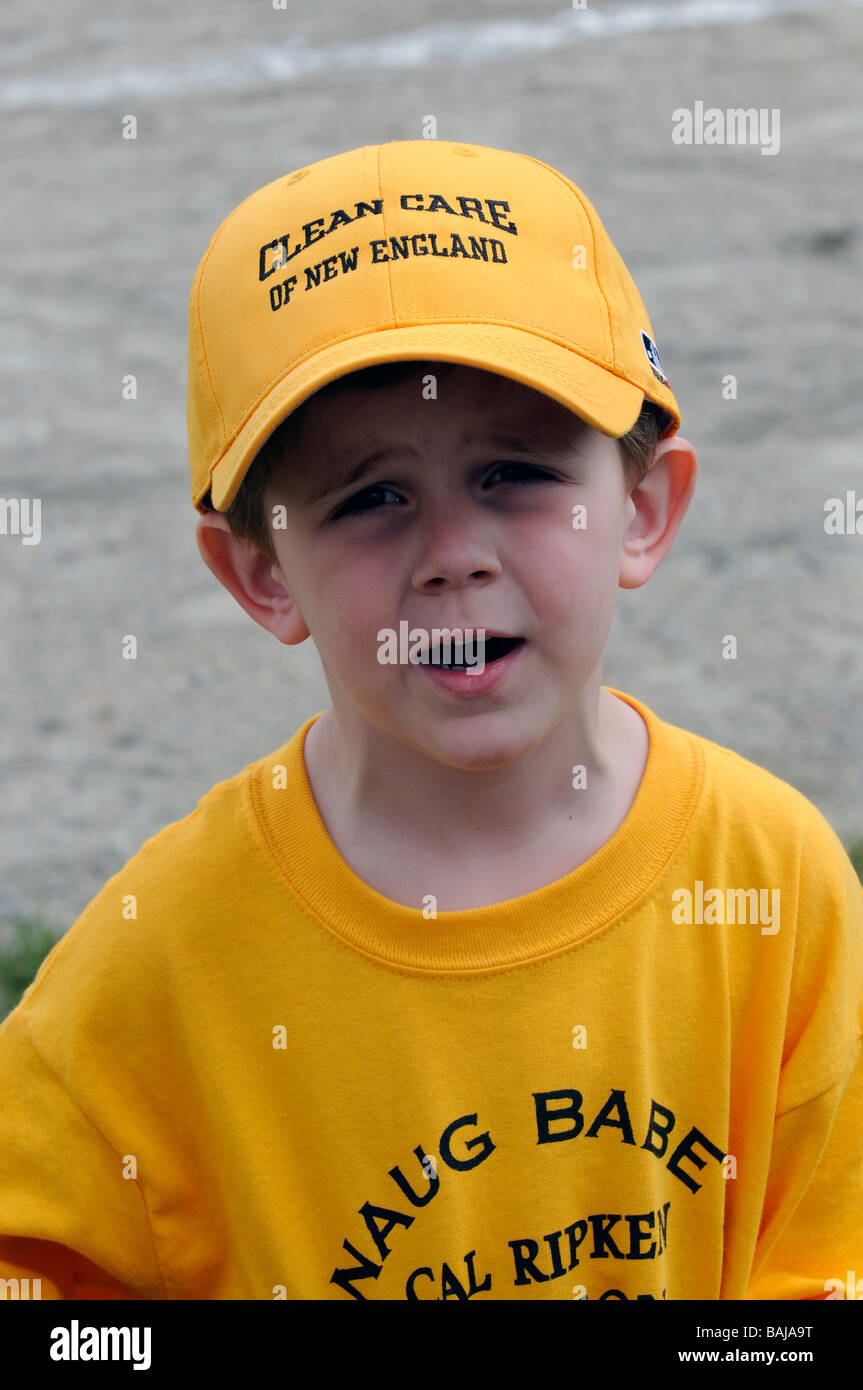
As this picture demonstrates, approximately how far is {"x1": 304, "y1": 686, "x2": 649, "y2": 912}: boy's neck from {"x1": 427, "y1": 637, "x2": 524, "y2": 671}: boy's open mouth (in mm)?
194

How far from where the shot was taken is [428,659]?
155 cm

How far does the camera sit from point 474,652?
5.07 feet

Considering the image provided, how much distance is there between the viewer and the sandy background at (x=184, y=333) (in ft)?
11.8

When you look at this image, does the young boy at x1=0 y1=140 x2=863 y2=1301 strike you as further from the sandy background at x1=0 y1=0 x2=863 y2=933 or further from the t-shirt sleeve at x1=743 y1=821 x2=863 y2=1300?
the sandy background at x1=0 y1=0 x2=863 y2=933

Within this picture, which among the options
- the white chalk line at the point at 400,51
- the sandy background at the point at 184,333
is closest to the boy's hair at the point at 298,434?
the sandy background at the point at 184,333

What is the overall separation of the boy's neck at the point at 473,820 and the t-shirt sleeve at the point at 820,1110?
266 millimetres

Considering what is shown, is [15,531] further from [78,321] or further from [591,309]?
[591,309]

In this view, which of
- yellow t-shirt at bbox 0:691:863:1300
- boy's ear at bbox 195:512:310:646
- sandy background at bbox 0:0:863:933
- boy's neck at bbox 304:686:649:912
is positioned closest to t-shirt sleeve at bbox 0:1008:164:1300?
yellow t-shirt at bbox 0:691:863:1300

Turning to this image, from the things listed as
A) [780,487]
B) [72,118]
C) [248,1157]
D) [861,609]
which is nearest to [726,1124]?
[248,1157]

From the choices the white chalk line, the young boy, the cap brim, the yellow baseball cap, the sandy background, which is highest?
the white chalk line

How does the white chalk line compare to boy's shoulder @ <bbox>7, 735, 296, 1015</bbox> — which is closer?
boy's shoulder @ <bbox>7, 735, 296, 1015</bbox>

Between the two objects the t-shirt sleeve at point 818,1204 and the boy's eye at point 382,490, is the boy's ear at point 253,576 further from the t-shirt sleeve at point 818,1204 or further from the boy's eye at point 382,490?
the t-shirt sleeve at point 818,1204

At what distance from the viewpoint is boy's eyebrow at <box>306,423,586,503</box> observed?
4.98 ft

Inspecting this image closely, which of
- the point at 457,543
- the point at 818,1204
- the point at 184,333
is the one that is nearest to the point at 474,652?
the point at 457,543
